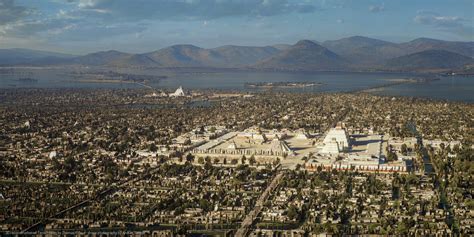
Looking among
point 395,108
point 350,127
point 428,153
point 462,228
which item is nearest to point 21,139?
point 350,127

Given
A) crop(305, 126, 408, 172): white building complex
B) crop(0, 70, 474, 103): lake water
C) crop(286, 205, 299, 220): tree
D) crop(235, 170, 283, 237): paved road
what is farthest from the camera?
crop(0, 70, 474, 103): lake water

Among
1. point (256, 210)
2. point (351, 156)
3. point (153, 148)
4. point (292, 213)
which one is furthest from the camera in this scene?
point (153, 148)

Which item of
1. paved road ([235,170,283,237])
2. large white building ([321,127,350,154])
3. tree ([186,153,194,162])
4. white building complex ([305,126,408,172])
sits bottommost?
paved road ([235,170,283,237])

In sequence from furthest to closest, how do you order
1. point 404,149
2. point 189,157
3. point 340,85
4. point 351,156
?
point 340,85 < point 404,149 < point 189,157 < point 351,156

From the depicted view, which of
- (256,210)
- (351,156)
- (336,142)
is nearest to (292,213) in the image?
(256,210)

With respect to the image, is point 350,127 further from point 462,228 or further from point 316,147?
point 462,228

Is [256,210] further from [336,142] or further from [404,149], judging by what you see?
[404,149]

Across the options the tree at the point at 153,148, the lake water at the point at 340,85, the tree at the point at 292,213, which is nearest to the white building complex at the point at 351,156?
the tree at the point at 292,213

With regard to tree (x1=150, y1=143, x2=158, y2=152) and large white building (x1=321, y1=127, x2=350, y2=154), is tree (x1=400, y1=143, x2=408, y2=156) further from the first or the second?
tree (x1=150, y1=143, x2=158, y2=152)

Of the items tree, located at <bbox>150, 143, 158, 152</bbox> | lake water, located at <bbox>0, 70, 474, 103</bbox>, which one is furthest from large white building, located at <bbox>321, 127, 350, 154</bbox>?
lake water, located at <bbox>0, 70, 474, 103</bbox>
